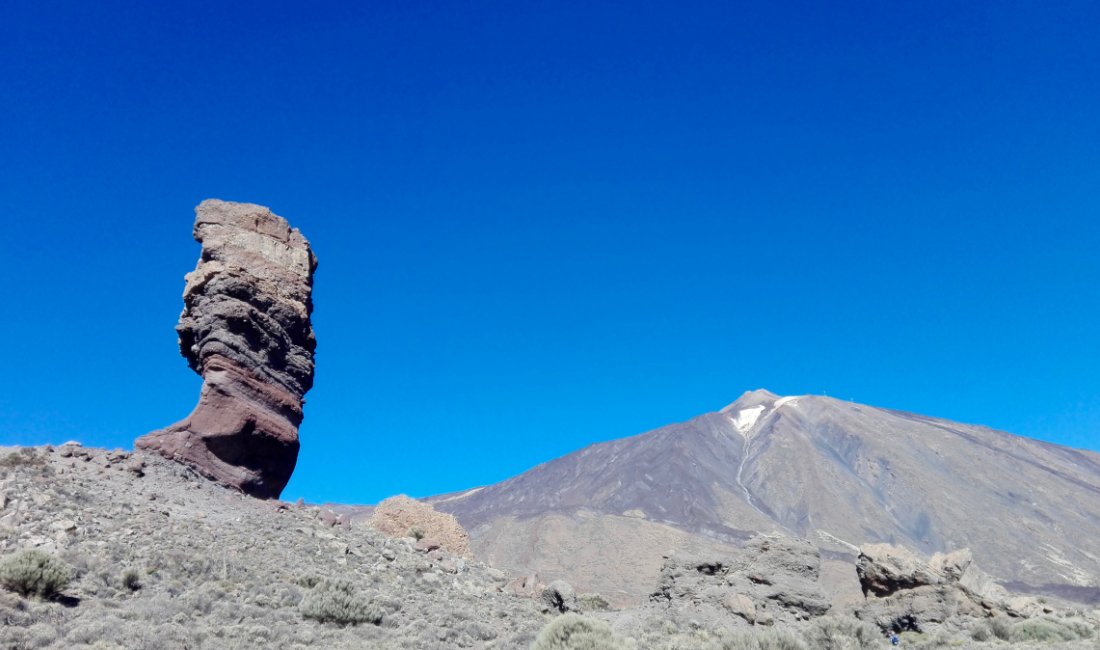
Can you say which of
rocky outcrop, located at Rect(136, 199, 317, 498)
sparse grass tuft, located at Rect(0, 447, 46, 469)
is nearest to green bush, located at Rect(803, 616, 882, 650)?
rocky outcrop, located at Rect(136, 199, 317, 498)

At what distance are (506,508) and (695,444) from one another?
104 feet

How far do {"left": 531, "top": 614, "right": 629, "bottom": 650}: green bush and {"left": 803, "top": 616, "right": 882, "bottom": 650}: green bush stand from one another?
3572 mm

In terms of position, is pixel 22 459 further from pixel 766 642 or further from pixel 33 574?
pixel 766 642

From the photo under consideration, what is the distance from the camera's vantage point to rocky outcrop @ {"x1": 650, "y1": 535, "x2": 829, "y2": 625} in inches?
579

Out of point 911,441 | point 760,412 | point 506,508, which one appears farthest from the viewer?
point 760,412

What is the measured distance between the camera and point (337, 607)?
12.1 m

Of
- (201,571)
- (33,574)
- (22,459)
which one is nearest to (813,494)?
(201,571)

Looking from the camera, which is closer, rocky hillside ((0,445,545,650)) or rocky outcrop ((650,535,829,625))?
rocky hillside ((0,445,545,650))

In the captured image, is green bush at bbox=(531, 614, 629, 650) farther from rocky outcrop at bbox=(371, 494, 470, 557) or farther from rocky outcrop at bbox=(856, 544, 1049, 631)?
rocky outcrop at bbox=(371, 494, 470, 557)

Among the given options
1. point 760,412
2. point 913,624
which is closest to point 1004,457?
point 760,412

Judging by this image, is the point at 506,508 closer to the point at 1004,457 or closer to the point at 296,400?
the point at 1004,457

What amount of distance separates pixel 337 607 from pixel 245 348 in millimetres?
7823

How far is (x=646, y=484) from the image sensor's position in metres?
96.3

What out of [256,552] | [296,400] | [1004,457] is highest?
[1004,457]
